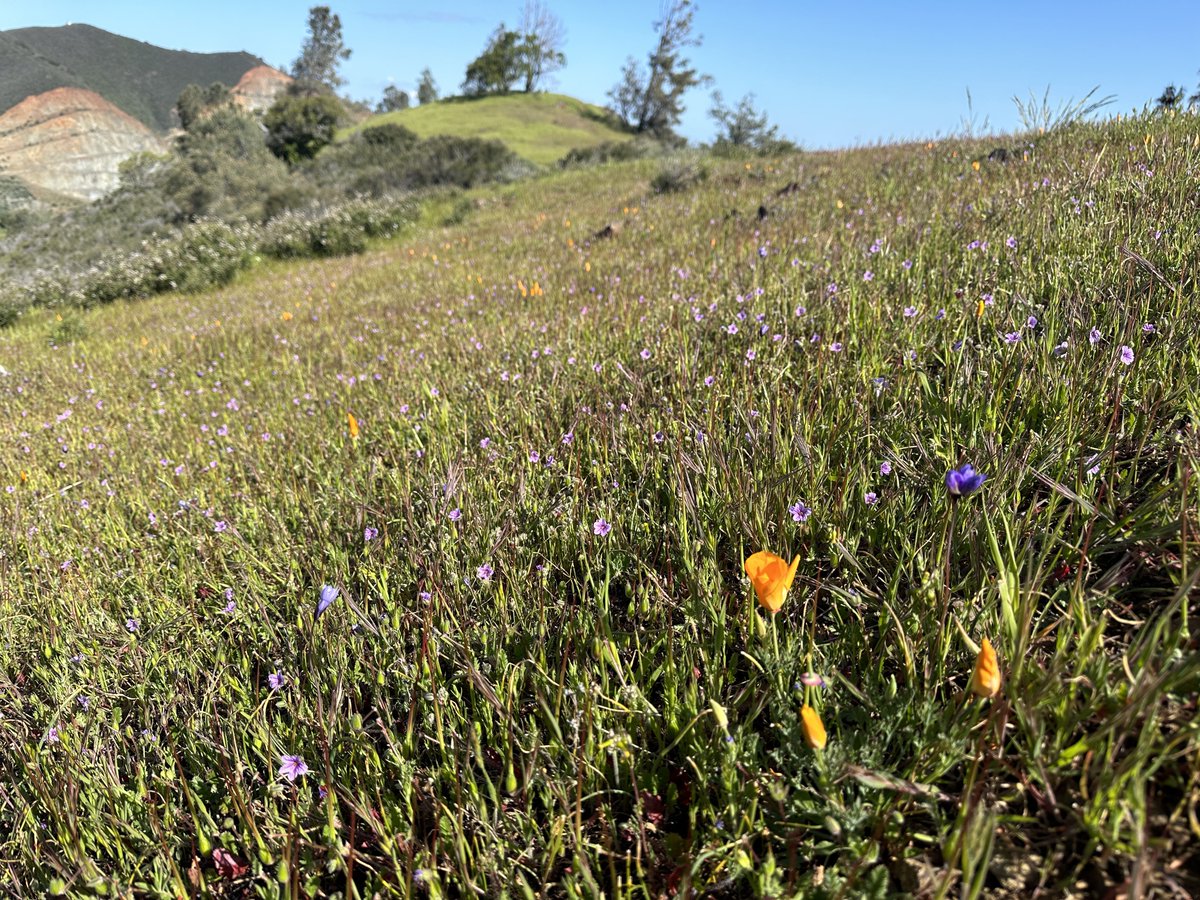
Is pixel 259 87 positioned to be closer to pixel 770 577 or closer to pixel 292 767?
pixel 292 767

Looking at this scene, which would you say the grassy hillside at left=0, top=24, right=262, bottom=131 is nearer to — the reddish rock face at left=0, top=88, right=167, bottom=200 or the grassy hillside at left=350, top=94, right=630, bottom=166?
the reddish rock face at left=0, top=88, right=167, bottom=200

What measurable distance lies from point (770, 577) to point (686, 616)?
36 centimetres

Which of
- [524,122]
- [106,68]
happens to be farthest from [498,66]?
[106,68]

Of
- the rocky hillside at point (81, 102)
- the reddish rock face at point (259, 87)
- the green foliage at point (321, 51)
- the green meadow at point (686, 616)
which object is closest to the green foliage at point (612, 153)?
the rocky hillside at point (81, 102)

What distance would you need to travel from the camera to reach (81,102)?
28.0 meters

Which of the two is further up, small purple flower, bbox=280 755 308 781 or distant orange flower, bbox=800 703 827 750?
distant orange flower, bbox=800 703 827 750

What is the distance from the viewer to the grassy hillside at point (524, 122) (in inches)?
1556

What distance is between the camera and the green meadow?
104 cm

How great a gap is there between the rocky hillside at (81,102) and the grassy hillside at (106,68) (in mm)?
45

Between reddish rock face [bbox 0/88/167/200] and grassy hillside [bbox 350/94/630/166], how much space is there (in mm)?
14693

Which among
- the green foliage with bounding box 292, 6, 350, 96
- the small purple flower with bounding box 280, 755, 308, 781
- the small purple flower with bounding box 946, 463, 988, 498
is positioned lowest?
the small purple flower with bounding box 280, 755, 308, 781

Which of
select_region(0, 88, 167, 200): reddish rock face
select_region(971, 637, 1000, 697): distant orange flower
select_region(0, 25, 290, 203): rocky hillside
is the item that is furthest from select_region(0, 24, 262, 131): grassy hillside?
select_region(971, 637, 1000, 697): distant orange flower

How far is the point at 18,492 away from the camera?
3.50 m

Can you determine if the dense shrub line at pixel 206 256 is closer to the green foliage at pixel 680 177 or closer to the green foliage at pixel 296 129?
the green foliage at pixel 680 177
